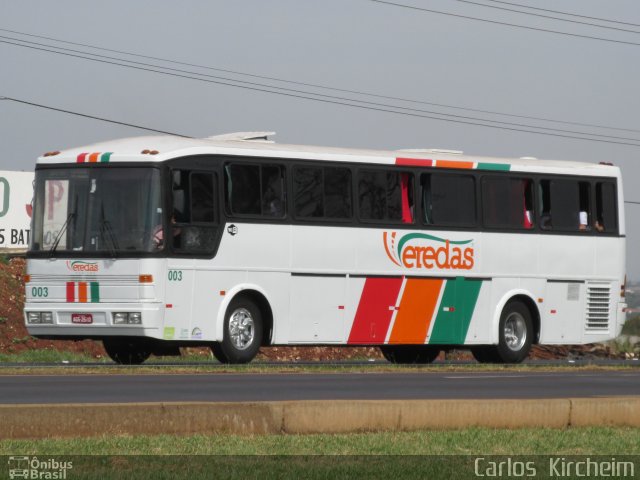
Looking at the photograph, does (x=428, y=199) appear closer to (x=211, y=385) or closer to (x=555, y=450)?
(x=211, y=385)

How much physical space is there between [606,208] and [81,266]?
10.7 metres

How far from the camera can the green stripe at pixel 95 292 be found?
80.5ft

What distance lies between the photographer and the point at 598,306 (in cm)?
3033

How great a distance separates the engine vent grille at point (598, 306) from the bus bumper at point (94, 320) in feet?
30.6

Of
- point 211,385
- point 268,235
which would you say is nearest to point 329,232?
point 268,235

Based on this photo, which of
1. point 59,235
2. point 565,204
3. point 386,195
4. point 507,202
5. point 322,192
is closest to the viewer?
point 59,235

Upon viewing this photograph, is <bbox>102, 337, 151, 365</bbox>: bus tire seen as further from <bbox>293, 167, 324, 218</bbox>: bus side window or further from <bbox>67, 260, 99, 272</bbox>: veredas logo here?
<bbox>293, 167, 324, 218</bbox>: bus side window

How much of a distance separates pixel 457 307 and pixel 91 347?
11878mm

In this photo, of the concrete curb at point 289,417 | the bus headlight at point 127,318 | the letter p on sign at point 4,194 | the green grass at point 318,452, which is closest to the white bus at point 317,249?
the bus headlight at point 127,318

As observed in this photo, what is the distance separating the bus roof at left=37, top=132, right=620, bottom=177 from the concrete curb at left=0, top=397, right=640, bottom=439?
11684 mm

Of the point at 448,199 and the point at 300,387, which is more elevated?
the point at 448,199

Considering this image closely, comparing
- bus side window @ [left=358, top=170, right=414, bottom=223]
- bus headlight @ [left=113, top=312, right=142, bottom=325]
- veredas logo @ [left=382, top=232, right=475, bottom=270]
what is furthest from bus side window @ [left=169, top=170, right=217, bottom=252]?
veredas logo @ [left=382, top=232, right=475, bottom=270]

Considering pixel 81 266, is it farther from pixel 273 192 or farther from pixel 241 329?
pixel 273 192

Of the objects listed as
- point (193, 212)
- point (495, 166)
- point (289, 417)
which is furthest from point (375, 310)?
point (289, 417)
